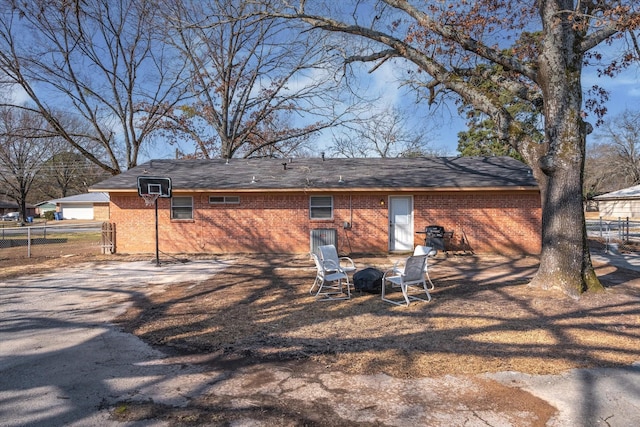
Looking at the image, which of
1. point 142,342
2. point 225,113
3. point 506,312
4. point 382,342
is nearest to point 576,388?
point 382,342

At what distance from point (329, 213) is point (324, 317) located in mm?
8343

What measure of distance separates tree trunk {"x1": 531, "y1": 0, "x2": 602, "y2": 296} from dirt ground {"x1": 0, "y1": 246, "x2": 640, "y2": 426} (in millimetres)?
408

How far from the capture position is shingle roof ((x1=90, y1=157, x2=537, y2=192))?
13384 mm

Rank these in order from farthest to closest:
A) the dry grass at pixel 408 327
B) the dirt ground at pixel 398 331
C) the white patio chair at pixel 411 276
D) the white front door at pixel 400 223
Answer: the white front door at pixel 400 223
the white patio chair at pixel 411 276
the dry grass at pixel 408 327
the dirt ground at pixel 398 331

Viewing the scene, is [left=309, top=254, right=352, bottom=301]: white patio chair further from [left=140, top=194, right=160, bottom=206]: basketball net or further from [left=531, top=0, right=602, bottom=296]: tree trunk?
[left=140, top=194, right=160, bottom=206]: basketball net

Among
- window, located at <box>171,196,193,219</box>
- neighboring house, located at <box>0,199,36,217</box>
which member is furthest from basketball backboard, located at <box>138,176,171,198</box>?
neighboring house, located at <box>0,199,36,217</box>

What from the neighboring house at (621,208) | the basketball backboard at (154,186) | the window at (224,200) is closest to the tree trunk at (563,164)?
the window at (224,200)

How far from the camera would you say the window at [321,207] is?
13.9 meters

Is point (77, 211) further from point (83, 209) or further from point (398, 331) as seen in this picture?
point (398, 331)

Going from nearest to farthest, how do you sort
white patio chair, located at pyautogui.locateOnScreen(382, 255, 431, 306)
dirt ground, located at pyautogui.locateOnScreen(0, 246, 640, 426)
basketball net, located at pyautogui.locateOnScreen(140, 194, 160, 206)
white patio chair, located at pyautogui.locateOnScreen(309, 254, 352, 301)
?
dirt ground, located at pyautogui.locateOnScreen(0, 246, 640, 426)
white patio chair, located at pyautogui.locateOnScreen(382, 255, 431, 306)
white patio chair, located at pyautogui.locateOnScreen(309, 254, 352, 301)
basketball net, located at pyautogui.locateOnScreen(140, 194, 160, 206)

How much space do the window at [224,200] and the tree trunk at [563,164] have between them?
32.5 feet

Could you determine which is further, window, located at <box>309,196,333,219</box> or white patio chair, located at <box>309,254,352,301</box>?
window, located at <box>309,196,333,219</box>

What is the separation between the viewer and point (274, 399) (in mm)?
3322

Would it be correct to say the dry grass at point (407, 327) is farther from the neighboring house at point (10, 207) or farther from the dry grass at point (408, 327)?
the neighboring house at point (10, 207)
